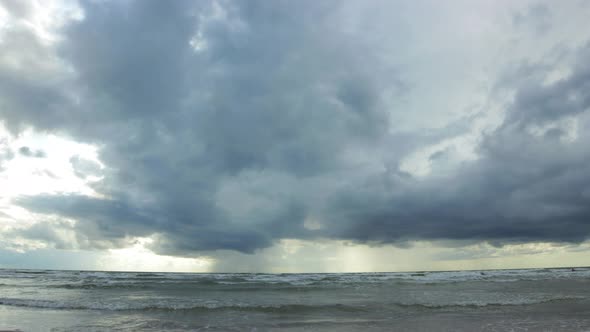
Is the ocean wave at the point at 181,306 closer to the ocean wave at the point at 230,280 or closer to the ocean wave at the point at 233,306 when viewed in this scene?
the ocean wave at the point at 233,306

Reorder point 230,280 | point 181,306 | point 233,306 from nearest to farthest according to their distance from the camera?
point 181,306 → point 233,306 → point 230,280

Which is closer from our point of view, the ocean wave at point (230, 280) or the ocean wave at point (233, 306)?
the ocean wave at point (233, 306)

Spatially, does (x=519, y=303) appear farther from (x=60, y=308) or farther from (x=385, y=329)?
(x=60, y=308)

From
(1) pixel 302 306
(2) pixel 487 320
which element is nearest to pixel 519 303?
(2) pixel 487 320

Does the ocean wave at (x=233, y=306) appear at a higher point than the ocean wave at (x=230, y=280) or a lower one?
higher

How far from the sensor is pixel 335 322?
53.6ft

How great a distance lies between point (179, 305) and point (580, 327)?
20612 millimetres

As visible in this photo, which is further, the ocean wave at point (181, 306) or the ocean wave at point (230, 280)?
the ocean wave at point (230, 280)

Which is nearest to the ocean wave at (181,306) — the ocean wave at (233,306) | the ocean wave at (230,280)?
the ocean wave at (233,306)

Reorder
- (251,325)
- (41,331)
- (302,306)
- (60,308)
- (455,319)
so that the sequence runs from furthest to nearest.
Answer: (302,306)
(60,308)
(455,319)
(251,325)
(41,331)

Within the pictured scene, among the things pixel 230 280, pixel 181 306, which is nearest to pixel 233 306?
pixel 181 306

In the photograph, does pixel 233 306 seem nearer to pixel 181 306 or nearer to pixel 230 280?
pixel 181 306

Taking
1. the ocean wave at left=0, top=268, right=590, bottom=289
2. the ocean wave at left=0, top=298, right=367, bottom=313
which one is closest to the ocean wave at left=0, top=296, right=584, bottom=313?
the ocean wave at left=0, top=298, right=367, bottom=313

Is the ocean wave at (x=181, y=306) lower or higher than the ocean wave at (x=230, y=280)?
higher
